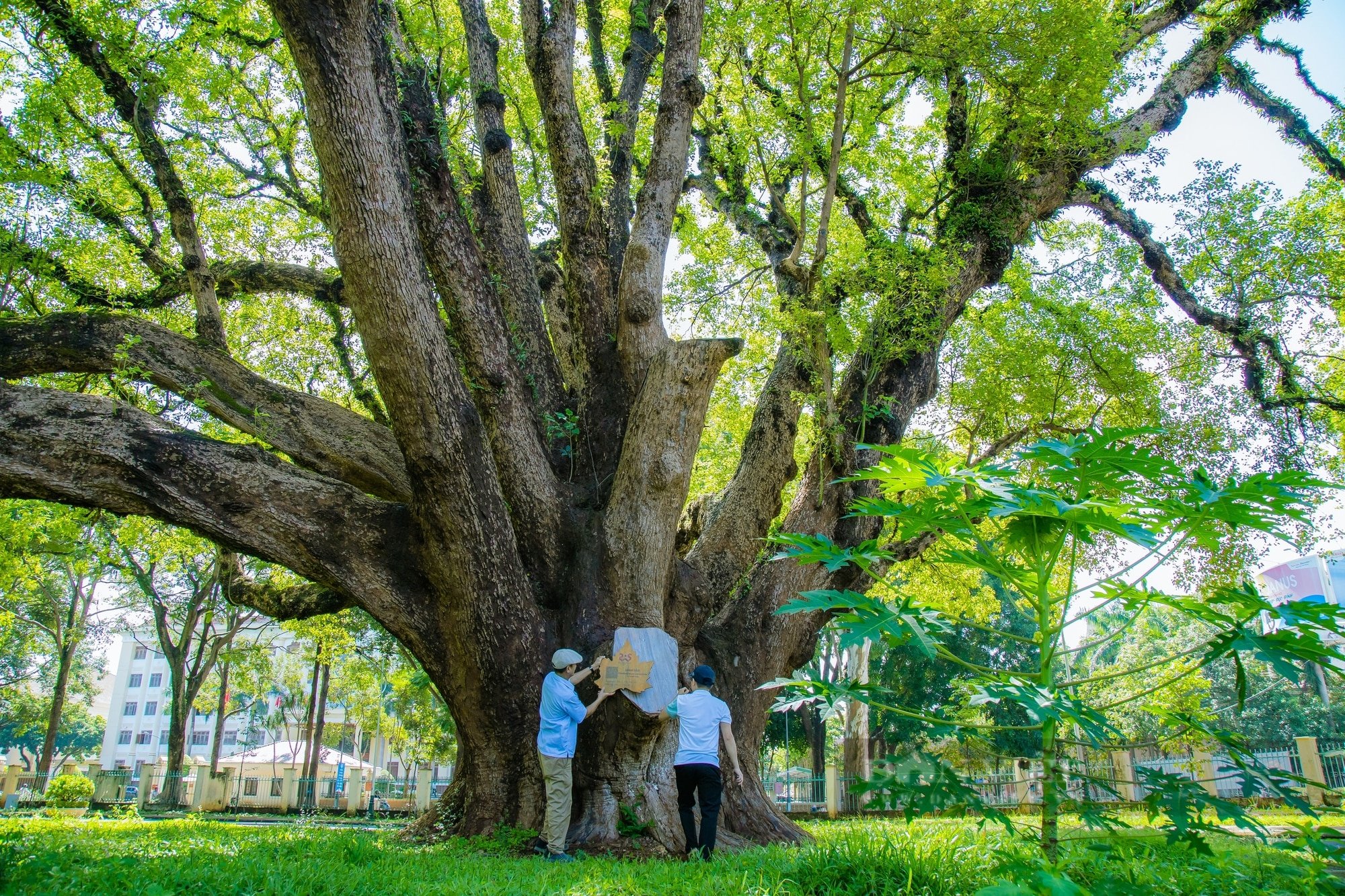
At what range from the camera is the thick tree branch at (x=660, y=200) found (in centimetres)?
764

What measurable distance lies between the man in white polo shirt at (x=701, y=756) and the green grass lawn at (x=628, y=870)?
1.70ft

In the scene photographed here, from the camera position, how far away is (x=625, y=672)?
6.25 meters

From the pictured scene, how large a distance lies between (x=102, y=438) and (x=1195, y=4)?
13.0 metres

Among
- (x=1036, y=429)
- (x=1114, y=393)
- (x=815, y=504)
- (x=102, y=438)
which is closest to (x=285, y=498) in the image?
(x=102, y=438)

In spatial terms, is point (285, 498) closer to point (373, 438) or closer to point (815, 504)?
point (373, 438)

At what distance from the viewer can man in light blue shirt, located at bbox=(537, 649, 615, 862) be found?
563 centimetres

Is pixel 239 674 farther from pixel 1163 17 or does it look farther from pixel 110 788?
pixel 1163 17

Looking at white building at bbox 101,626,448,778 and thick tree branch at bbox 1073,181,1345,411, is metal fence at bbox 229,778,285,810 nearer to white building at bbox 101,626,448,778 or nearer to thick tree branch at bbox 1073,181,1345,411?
thick tree branch at bbox 1073,181,1345,411

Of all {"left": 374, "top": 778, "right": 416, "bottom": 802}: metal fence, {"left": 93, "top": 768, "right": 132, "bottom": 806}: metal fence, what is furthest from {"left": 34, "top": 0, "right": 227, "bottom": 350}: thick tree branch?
{"left": 374, "top": 778, "right": 416, "bottom": 802}: metal fence

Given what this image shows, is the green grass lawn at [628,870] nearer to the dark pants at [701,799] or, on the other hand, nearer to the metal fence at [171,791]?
the dark pants at [701,799]

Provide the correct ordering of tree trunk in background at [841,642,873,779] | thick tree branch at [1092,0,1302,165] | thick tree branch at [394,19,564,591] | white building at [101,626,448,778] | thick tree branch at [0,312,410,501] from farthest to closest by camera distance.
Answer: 1. white building at [101,626,448,778]
2. tree trunk in background at [841,642,873,779]
3. thick tree branch at [1092,0,1302,165]
4. thick tree branch at [394,19,564,591]
5. thick tree branch at [0,312,410,501]

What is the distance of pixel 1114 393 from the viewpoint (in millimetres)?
11102

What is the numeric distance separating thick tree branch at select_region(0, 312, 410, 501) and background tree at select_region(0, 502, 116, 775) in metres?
3.47

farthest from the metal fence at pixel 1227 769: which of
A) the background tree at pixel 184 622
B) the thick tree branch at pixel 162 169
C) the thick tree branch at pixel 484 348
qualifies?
the background tree at pixel 184 622
